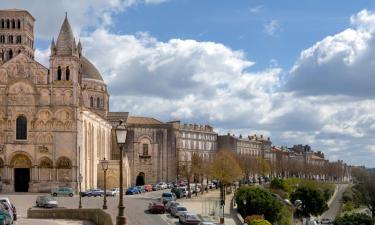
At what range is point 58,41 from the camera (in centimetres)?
7788

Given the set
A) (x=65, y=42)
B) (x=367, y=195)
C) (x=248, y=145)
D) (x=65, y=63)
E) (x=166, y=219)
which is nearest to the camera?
(x=166, y=219)

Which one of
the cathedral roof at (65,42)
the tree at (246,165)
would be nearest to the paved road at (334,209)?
the tree at (246,165)

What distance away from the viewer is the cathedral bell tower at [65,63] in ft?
252

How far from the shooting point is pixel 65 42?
7775 cm

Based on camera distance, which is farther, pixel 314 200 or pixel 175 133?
pixel 175 133

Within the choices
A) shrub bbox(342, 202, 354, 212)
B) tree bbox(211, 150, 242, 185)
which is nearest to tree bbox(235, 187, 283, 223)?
tree bbox(211, 150, 242, 185)

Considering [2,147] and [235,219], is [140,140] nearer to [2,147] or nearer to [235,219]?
[2,147]

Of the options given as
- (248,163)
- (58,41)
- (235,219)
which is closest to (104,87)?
(248,163)

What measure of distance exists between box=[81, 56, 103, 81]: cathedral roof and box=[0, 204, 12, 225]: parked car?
80.0m

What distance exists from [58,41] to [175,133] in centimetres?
5295

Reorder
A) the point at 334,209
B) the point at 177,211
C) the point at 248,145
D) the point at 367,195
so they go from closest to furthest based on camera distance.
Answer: the point at 177,211, the point at 367,195, the point at 334,209, the point at 248,145

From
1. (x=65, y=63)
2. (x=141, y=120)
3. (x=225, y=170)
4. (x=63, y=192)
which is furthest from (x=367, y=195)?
(x=65, y=63)

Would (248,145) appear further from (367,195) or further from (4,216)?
(4,216)

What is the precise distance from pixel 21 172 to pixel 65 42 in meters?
15.4
